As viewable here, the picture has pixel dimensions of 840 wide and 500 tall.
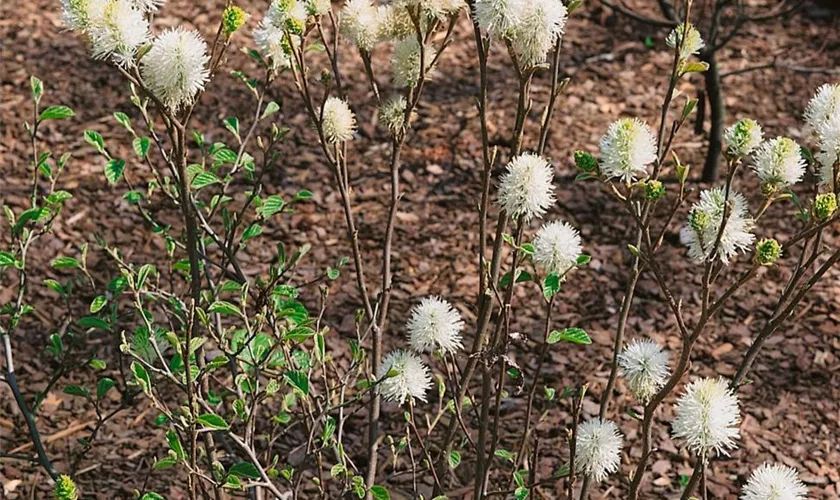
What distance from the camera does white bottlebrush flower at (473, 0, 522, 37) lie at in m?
1.44

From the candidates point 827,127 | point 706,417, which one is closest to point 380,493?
point 706,417

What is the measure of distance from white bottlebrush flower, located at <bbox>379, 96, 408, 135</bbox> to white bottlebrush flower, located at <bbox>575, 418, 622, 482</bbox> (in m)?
0.61

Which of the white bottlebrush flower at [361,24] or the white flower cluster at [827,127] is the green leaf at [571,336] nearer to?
the white flower cluster at [827,127]

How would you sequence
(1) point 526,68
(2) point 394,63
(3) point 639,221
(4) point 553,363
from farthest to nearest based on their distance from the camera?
(4) point 553,363 → (2) point 394,63 → (1) point 526,68 → (3) point 639,221

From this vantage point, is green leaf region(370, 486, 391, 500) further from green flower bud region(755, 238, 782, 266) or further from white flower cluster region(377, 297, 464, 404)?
green flower bud region(755, 238, 782, 266)

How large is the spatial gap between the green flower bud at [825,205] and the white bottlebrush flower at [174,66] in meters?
0.88

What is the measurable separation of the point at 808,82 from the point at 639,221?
306 centimetres

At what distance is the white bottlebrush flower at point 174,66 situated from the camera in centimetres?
147

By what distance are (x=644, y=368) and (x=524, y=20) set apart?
1.82 feet

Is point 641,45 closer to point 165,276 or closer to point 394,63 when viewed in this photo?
point 165,276

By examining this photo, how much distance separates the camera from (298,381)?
5.30 feet

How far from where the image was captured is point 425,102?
404cm

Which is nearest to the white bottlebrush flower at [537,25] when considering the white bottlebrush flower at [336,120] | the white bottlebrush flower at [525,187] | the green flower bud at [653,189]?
the white bottlebrush flower at [525,187]

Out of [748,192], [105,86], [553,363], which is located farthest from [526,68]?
[105,86]
